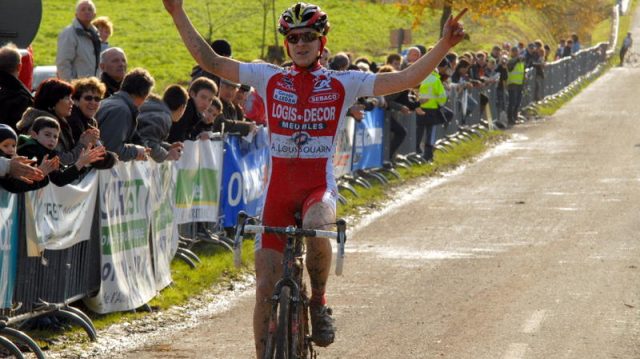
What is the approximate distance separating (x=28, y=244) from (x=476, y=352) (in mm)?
3254

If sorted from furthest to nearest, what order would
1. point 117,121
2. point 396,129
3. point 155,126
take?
point 396,129, point 155,126, point 117,121

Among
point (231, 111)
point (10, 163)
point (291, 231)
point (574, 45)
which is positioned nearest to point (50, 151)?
point (10, 163)

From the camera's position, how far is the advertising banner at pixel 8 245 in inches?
343

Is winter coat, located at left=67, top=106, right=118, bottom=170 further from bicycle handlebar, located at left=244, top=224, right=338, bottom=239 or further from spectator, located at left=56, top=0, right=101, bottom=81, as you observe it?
spectator, located at left=56, top=0, right=101, bottom=81

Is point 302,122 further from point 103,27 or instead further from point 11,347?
point 103,27

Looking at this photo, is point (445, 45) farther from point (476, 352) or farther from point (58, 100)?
point (58, 100)

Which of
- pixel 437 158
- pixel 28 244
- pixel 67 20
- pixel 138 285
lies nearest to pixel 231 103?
pixel 138 285

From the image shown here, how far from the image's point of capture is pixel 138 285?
37.2 feet

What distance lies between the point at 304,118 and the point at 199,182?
6418 mm

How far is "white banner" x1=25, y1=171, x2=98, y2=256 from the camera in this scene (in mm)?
9227

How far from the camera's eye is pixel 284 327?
6.95 meters

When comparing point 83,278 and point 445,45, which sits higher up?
point 445,45

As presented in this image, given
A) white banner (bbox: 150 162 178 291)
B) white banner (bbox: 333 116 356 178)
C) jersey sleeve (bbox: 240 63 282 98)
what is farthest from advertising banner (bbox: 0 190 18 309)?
white banner (bbox: 333 116 356 178)

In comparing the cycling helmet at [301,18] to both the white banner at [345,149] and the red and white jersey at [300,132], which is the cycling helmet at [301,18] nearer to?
the red and white jersey at [300,132]
